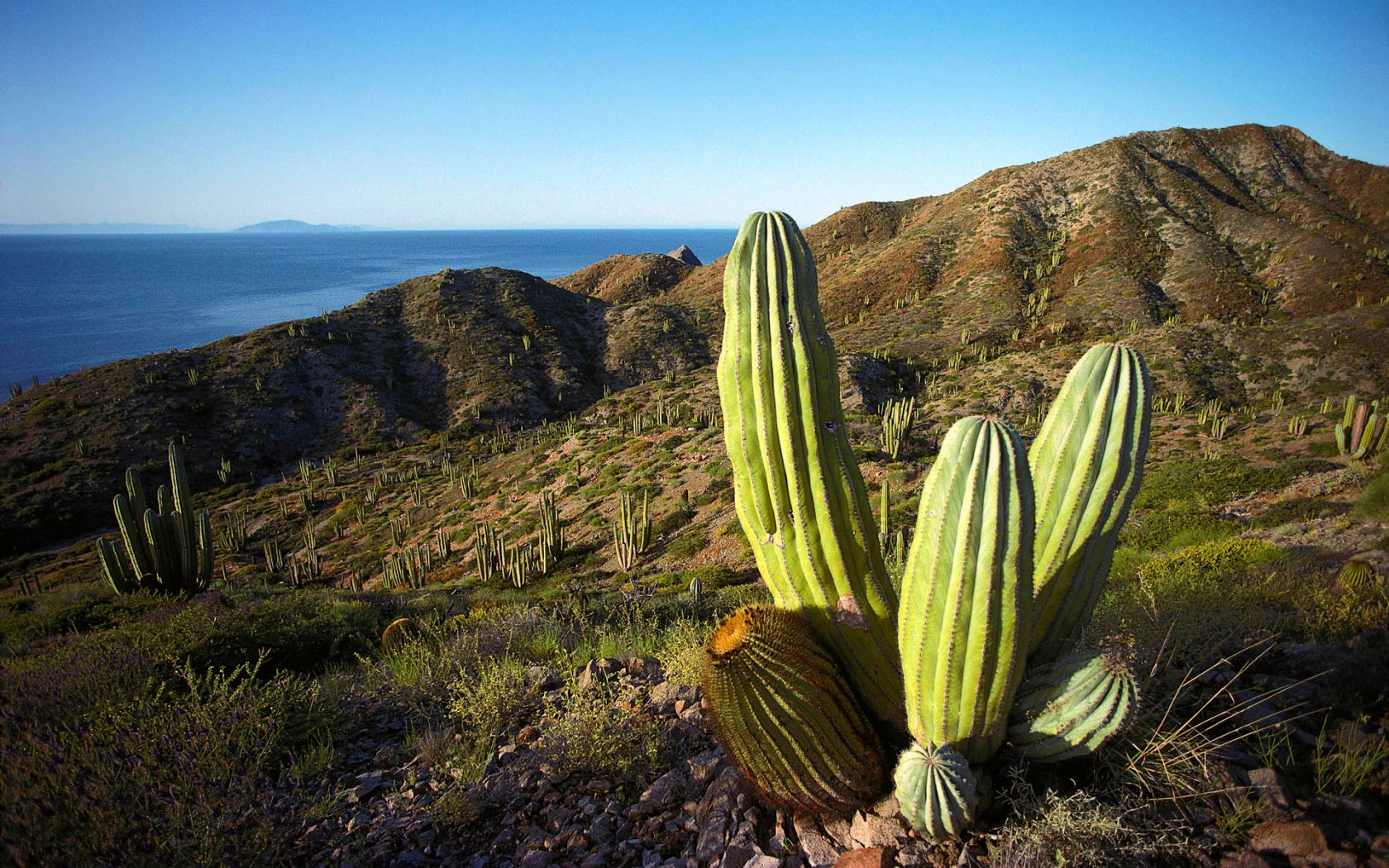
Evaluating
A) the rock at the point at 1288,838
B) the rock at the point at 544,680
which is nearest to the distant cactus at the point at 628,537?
the rock at the point at 544,680

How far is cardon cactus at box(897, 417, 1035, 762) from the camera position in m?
2.13

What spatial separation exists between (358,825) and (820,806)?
7.89 feet

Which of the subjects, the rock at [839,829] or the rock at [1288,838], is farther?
the rock at [839,829]

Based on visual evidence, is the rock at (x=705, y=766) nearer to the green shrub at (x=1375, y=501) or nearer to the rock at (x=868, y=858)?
the rock at (x=868, y=858)

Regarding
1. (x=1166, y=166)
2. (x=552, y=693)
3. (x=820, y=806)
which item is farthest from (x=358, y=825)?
(x=1166, y=166)

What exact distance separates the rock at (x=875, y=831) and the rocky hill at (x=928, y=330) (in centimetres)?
2223

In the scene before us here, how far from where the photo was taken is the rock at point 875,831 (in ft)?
8.33

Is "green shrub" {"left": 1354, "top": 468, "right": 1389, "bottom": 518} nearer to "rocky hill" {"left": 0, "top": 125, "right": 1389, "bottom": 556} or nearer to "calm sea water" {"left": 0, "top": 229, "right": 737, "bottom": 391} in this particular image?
"rocky hill" {"left": 0, "top": 125, "right": 1389, "bottom": 556}

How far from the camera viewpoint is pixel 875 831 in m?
2.58

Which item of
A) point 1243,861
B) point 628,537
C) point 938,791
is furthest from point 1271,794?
point 628,537

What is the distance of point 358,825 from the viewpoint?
10.6ft

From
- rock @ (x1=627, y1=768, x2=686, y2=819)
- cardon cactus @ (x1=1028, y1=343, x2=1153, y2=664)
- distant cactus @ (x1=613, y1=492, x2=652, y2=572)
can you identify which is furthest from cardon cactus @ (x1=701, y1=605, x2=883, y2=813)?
distant cactus @ (x1=613, y1=492, x2=652, y2=572)

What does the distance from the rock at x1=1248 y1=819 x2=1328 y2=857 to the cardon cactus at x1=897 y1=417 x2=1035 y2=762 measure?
2.94 ft

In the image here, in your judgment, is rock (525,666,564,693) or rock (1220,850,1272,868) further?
rock (525,666,564,693)
